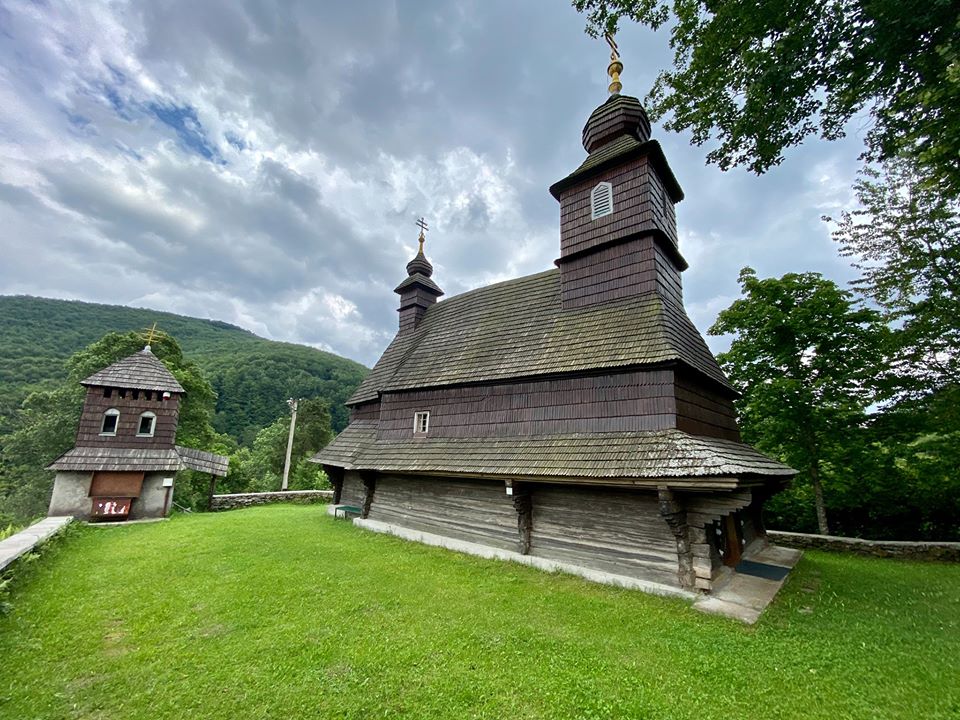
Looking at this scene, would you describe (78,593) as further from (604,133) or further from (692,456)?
(604,133)

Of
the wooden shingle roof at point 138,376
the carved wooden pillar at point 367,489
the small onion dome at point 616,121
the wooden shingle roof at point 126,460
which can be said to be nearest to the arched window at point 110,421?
the wooden shingle roof at point 126,460

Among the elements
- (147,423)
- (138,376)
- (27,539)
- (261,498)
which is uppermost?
(138,376)

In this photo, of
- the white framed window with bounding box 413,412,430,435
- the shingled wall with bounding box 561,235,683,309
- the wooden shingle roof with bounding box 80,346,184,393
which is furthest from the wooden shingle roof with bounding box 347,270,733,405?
the wooden shingle roof with bounding box 80,346,184,393

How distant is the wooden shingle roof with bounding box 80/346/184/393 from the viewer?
1391 centimetres

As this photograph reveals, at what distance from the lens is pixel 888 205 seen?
10.4 metres

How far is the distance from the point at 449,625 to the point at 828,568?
9186 millimetres

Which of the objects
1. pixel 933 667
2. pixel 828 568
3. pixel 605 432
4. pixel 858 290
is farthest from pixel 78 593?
pixel 858 290

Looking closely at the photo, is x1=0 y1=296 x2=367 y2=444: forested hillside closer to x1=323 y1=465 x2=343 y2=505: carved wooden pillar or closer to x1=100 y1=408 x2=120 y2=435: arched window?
x1=100 y1=408 x2=120 y2=435: arched window

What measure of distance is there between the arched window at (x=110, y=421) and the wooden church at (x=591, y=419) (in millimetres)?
7850

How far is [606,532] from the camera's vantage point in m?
7.55

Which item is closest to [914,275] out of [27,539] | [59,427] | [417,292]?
[417,292]

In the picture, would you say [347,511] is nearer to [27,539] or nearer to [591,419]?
[27,539]

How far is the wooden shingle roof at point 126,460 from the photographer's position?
1262 centimetres

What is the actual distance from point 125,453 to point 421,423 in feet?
36.2
